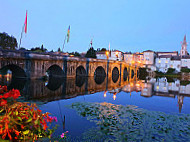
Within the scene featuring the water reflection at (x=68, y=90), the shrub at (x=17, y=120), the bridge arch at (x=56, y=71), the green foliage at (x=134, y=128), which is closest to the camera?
the shrub at (x=17, y=120)

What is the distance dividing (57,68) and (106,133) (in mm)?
31103

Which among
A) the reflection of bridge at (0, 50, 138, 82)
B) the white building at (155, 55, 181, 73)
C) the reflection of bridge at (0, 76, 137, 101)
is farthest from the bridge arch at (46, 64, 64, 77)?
the white building at (155, 55, 181, 73)

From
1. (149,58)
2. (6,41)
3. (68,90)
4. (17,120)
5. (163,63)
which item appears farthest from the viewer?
(149,58)

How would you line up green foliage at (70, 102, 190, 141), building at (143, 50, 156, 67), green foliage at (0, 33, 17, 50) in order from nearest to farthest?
1. green foliage at (70, 102, 190, 141)
2. green foliage at (0, 33, 17, 50)
3. building at (143, 50, 156, 67)

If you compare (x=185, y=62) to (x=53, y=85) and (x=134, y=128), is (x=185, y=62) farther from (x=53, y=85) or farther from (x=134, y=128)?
(x=134, y=128)

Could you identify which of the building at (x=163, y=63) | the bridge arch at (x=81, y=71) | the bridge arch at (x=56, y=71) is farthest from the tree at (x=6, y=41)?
the building at (x=163, y=63)

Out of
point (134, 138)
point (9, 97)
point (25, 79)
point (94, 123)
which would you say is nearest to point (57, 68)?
point (25, 79)

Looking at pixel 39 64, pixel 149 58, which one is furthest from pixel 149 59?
pixel 39 64

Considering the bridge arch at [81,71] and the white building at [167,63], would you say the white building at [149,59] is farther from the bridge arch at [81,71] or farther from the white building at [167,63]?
the bridge arch at [81,71]

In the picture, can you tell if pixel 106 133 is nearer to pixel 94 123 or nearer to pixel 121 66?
pixel 94 123

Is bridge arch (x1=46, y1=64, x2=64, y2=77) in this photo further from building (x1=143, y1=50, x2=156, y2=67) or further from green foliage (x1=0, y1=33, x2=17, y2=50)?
building (x1=143, y1=50, x2=156, y2=67)

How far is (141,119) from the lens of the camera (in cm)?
1043

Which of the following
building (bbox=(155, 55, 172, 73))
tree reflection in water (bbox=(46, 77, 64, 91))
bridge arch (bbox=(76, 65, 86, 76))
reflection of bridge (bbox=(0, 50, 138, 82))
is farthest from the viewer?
building (bbox=(155, 55, 172, 73))

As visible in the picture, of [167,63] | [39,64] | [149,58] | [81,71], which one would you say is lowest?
[81,71]
